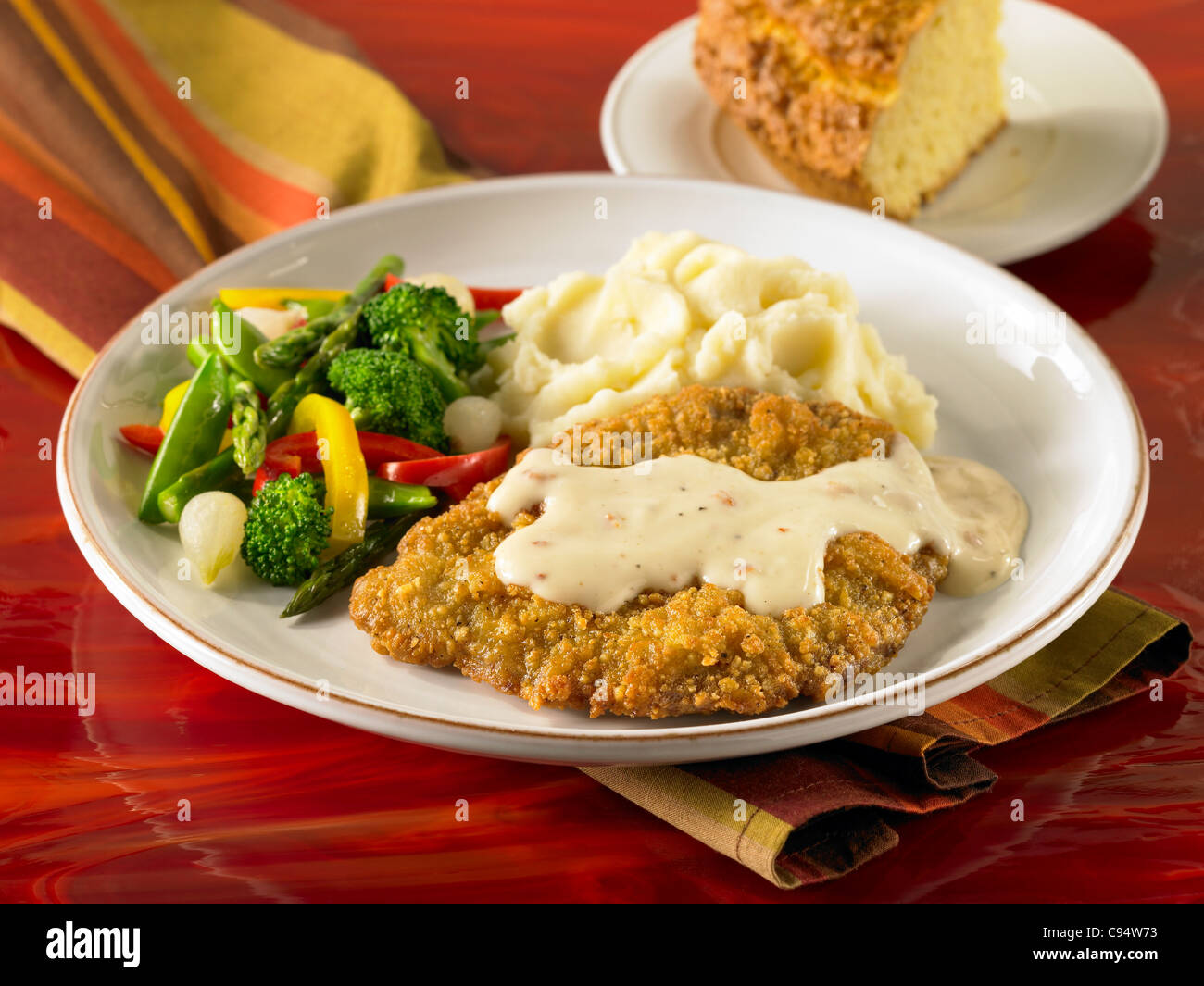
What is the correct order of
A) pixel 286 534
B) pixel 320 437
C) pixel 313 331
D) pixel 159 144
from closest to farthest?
pixel 286 534, pixel 320 437, pixel 313 331, pixel 159 144

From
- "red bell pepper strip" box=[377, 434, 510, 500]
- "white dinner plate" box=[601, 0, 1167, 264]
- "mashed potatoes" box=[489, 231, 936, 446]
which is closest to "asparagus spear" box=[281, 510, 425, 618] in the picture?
"red bell pepper strip" box=[377, 434, 510, 500]

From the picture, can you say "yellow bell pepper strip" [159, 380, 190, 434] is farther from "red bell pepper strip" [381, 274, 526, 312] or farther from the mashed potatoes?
"red bell pepper strip" [381, 274, 526, 312]

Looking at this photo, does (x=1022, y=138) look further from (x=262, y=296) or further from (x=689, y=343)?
(x=262, y=296)

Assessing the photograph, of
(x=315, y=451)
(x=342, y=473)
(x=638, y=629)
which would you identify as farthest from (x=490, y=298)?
(x=638, y=629)

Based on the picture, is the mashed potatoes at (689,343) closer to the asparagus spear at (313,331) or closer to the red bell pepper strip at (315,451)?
the red bell pepper strip at (315,451)

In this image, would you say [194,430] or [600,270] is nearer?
[194,430]

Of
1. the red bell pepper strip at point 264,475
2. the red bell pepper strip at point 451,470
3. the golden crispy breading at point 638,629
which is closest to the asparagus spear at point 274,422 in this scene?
the red bell pepper strip at point 264,475
